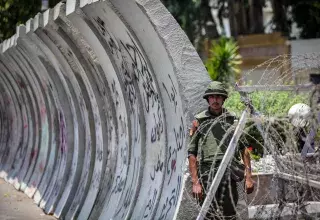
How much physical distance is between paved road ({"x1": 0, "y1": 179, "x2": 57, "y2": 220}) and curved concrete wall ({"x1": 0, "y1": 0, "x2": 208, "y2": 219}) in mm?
198

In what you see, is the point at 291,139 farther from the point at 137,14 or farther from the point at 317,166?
the point at 137,14

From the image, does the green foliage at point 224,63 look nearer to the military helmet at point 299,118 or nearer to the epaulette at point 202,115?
the epaulette at point 202,115

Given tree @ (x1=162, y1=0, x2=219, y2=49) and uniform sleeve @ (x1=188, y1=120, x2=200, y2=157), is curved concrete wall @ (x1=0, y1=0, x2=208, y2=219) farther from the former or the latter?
tree @ (x1=162, y1=0, x2=219, y2=49)

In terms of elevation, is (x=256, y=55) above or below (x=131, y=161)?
above

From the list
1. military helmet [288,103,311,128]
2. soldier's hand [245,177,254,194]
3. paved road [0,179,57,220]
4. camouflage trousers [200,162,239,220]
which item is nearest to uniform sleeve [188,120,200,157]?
camouflage trousers [200,162,239,220]

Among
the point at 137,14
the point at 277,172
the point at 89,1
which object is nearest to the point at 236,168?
the point at 277,172

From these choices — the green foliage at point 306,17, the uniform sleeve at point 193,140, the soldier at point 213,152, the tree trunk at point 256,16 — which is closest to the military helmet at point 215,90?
the soldier at point 213,152

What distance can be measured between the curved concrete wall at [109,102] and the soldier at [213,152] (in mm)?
388

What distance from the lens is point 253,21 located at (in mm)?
32312

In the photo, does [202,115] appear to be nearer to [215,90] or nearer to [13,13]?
[215,90]

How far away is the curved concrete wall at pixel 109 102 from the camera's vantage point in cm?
730

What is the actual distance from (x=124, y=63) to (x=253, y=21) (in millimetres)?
24185

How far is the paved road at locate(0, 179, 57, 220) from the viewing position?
11.6 meters

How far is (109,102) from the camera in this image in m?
9.58
